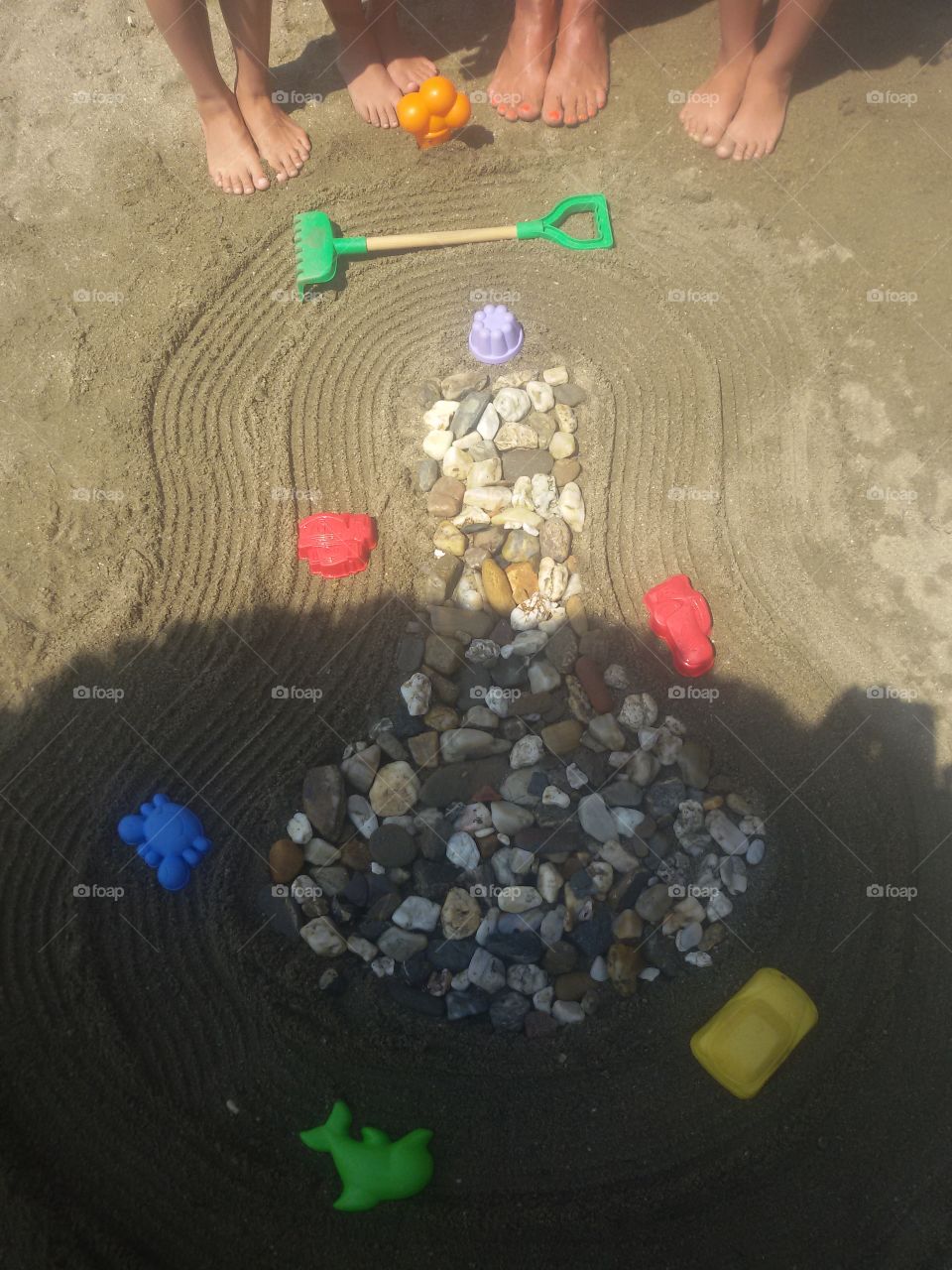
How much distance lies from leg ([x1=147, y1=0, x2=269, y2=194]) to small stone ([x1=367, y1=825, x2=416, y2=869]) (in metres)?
2.91

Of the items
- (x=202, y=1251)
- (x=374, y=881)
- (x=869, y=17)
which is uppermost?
(x=869, y=17)

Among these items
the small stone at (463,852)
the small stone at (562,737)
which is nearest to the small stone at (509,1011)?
the small stone at (463,852)

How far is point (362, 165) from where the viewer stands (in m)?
3.79

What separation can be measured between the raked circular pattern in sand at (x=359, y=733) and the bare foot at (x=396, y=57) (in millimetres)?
579

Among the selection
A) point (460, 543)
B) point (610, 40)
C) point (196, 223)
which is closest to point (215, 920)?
point (460, 543)

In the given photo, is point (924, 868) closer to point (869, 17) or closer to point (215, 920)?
point (215, 920)

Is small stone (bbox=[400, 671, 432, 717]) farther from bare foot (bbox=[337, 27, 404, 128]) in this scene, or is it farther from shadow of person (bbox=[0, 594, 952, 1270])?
bare foot (bbox=[337, 27, 404, 128])

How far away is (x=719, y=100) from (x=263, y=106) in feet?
6.78

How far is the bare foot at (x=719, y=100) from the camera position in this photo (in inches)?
147

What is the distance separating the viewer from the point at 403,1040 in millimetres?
2723

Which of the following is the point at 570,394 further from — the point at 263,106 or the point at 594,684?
the point at 263,106

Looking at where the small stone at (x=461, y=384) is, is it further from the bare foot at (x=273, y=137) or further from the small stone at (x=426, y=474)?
the bare foot at (x=273, y=137)

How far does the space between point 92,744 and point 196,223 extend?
7.68 ft

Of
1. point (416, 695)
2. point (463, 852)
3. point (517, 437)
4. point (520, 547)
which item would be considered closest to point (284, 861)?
point (463, 852)
